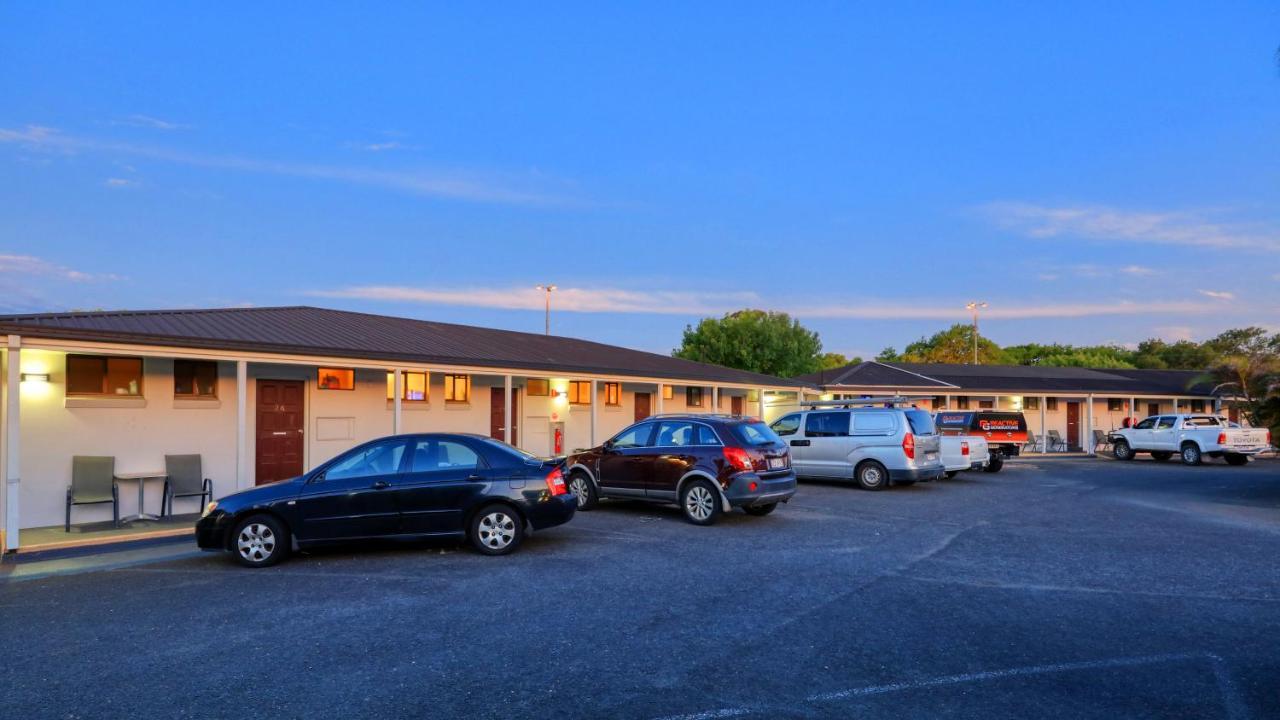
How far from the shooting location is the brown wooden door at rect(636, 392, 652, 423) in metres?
22.9

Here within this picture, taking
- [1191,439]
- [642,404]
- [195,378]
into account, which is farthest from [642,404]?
[1191,439]

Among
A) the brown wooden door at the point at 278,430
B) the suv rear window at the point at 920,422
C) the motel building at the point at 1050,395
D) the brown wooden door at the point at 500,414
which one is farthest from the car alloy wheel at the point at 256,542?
the motel building at the point at 1050,395

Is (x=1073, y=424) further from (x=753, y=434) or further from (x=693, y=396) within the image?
(x=753, y=434)

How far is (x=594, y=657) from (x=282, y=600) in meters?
3.43

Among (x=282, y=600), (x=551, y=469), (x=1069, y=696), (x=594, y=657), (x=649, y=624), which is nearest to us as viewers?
(x=1069, y=696)

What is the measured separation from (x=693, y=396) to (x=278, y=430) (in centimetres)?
1351

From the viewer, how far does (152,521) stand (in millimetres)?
11758

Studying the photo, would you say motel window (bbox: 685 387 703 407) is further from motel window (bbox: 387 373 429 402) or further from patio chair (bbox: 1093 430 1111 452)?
patio chair (bbox: 1093 430 1111 452)

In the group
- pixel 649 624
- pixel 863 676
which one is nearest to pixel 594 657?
pixel 649 624

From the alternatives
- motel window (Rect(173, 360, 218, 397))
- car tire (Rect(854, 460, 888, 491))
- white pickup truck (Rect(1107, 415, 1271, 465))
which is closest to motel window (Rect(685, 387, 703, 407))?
car tire (Rect(854, 460, 888, 491))

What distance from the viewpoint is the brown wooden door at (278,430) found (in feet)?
45.9

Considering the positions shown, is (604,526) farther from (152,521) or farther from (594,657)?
(152,521)

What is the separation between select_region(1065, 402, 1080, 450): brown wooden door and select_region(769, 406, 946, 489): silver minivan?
23.2 m

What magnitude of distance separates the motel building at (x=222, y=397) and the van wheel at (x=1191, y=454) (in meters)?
19.7
